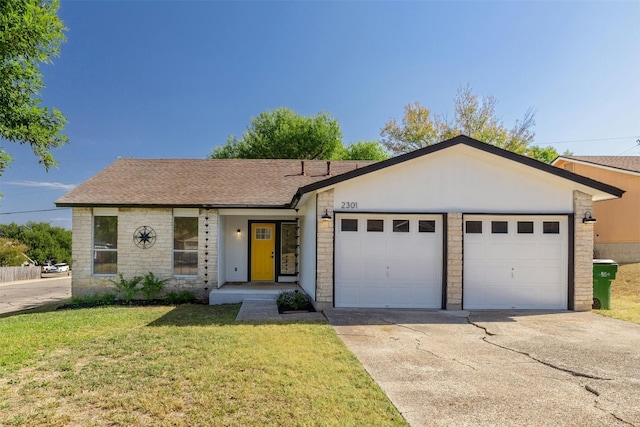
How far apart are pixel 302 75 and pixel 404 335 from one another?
69.2 feet

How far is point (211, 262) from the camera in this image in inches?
466

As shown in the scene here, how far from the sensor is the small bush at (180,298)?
1141 centimetres

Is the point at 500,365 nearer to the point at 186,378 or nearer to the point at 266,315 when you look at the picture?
the point at 186,378

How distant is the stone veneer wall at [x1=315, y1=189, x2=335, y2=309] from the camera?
30.2ft

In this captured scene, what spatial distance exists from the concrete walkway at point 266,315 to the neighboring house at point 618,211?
1654 cm

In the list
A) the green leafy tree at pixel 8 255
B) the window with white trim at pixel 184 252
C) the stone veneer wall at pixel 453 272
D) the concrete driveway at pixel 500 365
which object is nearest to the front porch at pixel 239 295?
the window with white trim at pixel 184 252

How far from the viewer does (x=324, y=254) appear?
9.23 metres

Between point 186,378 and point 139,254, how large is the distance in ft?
27.2

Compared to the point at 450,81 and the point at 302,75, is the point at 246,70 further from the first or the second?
the point at 450,81

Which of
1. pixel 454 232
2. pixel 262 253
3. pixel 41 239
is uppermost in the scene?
pixel 454 232

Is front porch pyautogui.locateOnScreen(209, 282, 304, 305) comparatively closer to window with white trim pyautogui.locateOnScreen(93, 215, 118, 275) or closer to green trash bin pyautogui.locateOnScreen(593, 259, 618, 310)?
window with white trim pyautogui.locateOnScreen(93, 215, 118, 275)

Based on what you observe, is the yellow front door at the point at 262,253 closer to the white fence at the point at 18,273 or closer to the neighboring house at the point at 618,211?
the neighboring house at the point at 618,211

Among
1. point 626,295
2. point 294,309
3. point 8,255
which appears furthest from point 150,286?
point 8,255

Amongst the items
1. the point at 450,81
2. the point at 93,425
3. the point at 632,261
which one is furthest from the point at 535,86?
the point at 93,425
